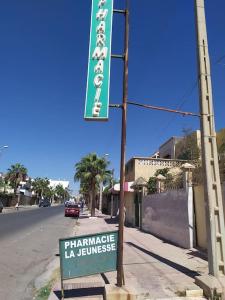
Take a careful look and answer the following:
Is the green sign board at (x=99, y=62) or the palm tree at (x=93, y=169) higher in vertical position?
the palm tree at (x=93, y=169)

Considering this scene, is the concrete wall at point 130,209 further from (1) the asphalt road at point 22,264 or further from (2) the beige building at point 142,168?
(1) the asphalt road at point 22,264

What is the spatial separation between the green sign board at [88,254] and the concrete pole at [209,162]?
89.8 inches

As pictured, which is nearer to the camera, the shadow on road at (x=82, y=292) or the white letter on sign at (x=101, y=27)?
the shadow on road at (x=82, y=292)

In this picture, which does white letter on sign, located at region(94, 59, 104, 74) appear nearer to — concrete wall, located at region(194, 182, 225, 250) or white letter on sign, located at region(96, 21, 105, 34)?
white letter on sign, located at region(96, 21, 105, 34)

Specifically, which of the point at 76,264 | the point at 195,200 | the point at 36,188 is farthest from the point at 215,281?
the point at 36,188

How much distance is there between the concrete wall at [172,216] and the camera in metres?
14.3

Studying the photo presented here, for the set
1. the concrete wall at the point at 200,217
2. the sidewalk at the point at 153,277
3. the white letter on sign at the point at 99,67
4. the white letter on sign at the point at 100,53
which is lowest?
the sidewalk at the point at 153,277

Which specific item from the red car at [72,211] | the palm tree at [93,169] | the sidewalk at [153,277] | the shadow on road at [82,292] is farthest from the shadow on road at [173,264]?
the red car at [72,211]

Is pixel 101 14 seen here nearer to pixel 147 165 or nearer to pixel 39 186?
pixel 147 165

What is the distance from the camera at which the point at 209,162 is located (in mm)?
8453

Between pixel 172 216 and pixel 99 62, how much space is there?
9654 millimetres

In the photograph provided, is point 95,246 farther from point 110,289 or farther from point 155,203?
point 155,203

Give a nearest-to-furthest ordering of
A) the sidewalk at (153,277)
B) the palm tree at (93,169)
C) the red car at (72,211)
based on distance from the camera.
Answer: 1. the sidewalk at (153,277)
2. the palm tree at (93,169)
3. the red car at (72,211)

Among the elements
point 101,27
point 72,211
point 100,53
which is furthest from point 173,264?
point 72,211
